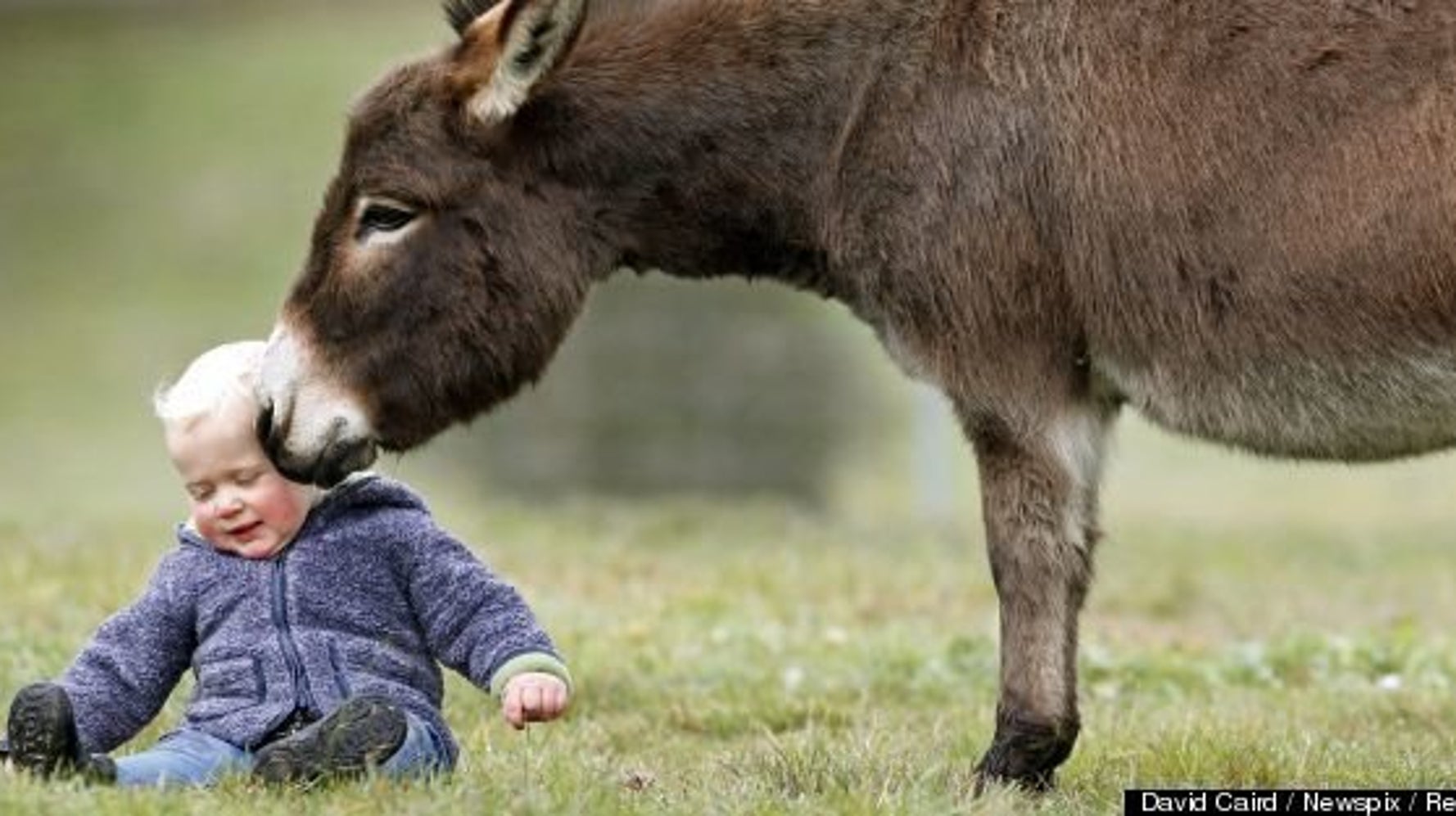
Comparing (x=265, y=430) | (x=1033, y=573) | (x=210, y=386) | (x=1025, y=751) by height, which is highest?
(x=210, y=386)

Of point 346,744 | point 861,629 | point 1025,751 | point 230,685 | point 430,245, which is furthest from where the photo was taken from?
point 861,629

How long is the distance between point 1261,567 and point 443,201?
7152 mm

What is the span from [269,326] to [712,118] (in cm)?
1979

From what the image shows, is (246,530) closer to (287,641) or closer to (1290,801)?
(287,641)

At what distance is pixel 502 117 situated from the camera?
228 inches

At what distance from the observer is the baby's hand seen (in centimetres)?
531

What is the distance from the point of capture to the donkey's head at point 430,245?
Result: 5.78 metres

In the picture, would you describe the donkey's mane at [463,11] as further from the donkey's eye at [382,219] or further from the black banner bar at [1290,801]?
the black banner bar at [1290,801]

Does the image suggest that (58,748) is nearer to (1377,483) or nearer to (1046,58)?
(1046,58)

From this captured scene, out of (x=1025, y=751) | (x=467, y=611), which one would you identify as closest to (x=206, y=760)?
(x=467, y=611)

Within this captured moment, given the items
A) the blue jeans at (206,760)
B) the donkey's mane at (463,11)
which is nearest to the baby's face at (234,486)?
the blue jeans at (206,760)

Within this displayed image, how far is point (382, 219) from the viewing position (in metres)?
5.86

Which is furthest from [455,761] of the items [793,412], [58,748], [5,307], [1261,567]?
[5,307]

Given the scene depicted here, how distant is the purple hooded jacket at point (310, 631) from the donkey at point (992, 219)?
228mm
